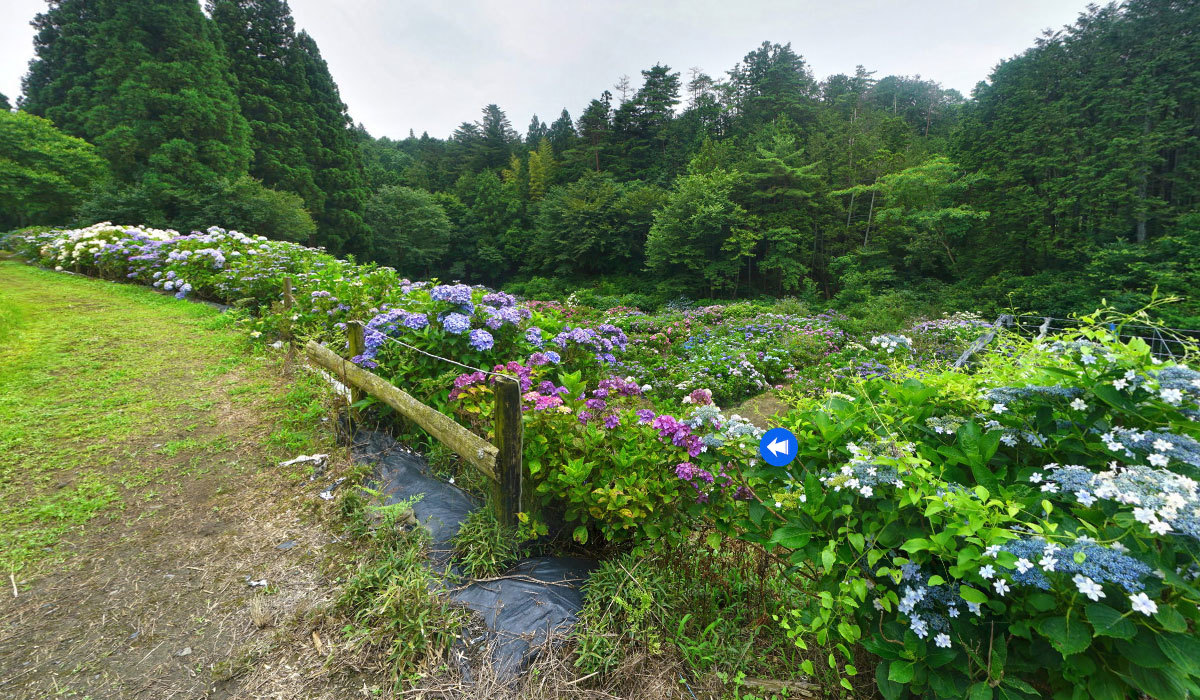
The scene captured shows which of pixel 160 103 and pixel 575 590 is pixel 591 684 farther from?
pixel 160 103

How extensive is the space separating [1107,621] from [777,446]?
73 cm

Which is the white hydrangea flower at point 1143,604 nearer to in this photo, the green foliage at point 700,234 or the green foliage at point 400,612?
the green foliage at point 400,612

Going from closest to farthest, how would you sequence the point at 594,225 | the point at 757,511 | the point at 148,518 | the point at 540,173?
the point at 757,511
the point at 148,518
the point at 594,225
the point at 540,173

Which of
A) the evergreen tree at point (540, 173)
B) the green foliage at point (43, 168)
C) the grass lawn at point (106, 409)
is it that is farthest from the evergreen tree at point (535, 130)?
the grass lawn at point (106, 409)

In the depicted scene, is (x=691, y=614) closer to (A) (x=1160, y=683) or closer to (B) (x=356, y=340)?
(A) (x=1160, y=683)

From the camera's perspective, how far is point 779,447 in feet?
4.67

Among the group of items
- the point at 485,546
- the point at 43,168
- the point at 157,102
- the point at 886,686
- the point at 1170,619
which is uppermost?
the point at 157,102

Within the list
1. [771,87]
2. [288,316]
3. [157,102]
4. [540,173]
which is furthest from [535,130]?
[288,316]

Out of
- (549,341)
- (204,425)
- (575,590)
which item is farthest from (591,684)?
(204,425)

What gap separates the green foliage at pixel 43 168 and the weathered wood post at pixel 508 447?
20.9m

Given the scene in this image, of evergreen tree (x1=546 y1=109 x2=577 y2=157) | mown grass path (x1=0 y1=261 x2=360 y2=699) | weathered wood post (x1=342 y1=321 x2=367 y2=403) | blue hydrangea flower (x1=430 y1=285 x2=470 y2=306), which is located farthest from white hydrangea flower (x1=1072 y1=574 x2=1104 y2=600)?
evergreen tree (x1=546 y1=109 x2=577 y2=157)

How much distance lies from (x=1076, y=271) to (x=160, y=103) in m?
31.9

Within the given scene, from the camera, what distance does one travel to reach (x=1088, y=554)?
92 cm

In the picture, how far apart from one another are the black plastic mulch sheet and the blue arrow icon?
3.65 ft
